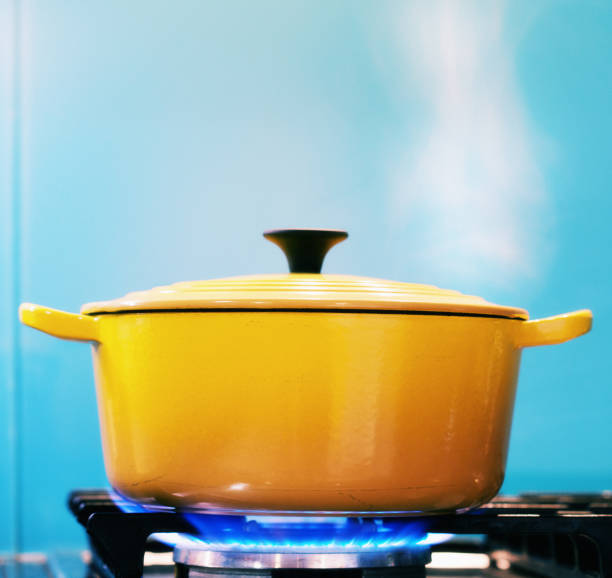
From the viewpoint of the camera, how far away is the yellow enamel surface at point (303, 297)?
58 centimetres

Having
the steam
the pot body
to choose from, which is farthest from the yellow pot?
the steam

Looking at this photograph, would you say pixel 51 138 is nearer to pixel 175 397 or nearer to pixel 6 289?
pixel 6 289

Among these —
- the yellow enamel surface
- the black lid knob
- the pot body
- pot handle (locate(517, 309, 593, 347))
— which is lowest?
the pot body

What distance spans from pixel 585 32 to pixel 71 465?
0.94 m

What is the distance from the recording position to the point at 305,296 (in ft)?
1.92

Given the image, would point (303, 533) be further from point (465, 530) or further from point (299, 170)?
point (299, 170)

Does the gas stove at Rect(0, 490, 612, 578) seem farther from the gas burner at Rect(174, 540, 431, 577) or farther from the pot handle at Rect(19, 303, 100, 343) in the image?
the pot handle at Rect(19, 303, 100, 343)

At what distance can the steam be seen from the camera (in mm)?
1190

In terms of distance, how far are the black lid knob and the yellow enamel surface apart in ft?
0.11

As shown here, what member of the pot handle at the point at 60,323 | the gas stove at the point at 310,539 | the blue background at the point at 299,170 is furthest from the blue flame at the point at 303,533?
the blue background at the point at 299,170

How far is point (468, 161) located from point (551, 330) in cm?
58

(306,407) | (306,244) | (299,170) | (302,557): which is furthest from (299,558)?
(299,170)

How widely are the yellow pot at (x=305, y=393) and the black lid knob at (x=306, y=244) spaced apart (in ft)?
0.19

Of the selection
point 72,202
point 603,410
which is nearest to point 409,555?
point 603,410
